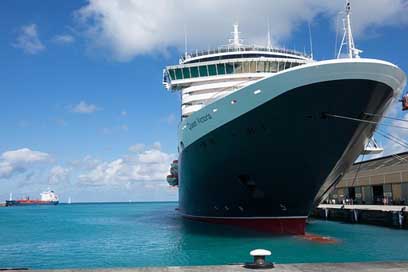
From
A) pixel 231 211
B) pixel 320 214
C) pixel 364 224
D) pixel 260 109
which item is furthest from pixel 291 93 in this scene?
pixel 320 214

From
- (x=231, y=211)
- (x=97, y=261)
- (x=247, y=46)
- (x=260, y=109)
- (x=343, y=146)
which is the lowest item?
(x=97, y=261)

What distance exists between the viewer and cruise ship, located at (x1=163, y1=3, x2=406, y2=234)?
56.1 ft

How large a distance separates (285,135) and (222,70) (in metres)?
9.89

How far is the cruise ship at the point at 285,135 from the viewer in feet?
56.1

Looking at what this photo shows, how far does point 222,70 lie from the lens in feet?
89.0

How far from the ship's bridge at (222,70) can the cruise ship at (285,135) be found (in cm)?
250

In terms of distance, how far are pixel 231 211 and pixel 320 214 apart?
26.3 metres

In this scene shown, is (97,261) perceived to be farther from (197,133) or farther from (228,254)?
(197,133)

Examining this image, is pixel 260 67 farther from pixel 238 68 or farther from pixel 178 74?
pixel 178 74

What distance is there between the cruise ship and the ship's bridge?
250 cm

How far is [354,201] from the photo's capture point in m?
55.5

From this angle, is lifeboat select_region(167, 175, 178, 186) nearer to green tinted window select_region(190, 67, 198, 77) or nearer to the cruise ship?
green tinted window select_region(190, 67, 198, 77)

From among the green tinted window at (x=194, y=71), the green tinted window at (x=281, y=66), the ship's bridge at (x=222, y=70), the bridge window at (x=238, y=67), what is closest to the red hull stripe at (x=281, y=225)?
the ship's bridge at (x=222, y=70)

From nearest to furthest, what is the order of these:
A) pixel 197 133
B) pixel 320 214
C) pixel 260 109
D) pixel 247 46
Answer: pixel 260 109, pixel 197 133, pixel 247 46, pixel 320 214
